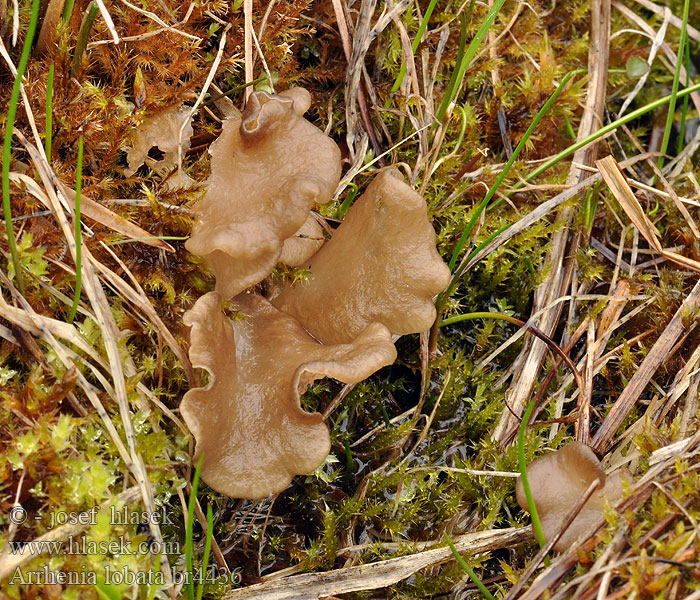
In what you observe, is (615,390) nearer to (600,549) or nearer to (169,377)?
(600,549)

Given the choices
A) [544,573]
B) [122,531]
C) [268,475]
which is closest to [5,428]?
[122,531]

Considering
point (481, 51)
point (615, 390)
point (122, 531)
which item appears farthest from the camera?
point (481, 51)

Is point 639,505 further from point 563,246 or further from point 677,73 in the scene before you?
point 677,73

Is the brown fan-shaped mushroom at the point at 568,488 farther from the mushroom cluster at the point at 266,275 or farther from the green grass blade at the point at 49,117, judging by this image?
the green grass blade at the point at 49,117

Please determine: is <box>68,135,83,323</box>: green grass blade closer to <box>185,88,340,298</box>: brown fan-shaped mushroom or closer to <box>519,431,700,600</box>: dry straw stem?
<box>185,88,340,298</box>: brown fan-shaped mushroom

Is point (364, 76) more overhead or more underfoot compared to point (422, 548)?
more overhead

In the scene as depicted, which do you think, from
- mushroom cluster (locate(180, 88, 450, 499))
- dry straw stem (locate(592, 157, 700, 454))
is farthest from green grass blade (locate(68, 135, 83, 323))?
dry straw stem (locate(592, 157, 700, 454))

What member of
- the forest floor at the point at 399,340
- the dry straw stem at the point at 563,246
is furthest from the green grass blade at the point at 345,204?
the dry straw stem at the point at 563,246
